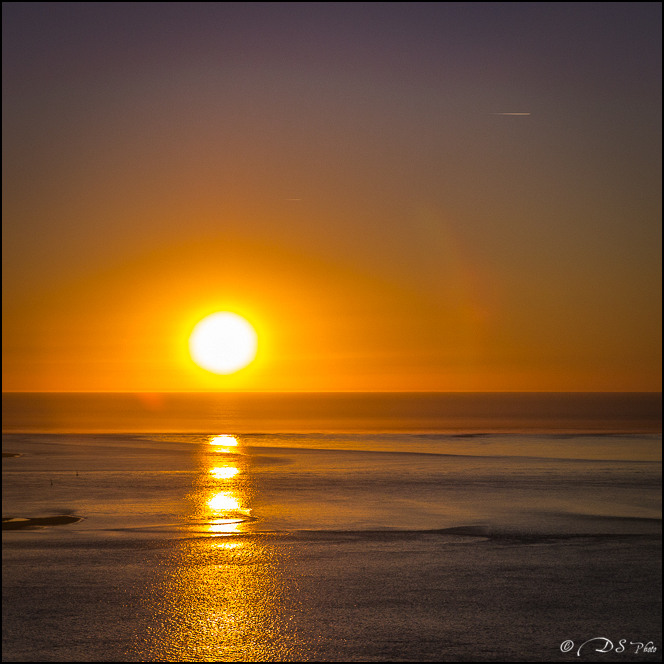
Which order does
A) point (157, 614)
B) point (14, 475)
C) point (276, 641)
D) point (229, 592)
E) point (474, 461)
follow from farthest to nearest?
point (474, 461), point (14, 475), point (229, 592), point (157, 614), point (276, 641)

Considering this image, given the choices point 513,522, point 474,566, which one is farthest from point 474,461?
point 474,566

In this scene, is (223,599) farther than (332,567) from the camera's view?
No

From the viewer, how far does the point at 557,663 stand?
10.2 metres

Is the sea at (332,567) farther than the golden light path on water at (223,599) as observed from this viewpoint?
Yes

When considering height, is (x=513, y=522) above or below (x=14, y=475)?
below

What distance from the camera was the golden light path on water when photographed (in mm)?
10570

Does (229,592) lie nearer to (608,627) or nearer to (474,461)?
(608,627)

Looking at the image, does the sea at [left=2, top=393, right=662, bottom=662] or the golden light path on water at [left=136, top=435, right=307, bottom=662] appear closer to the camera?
the golden light path on water at [left=136, top=435, right=307, bottom=662]

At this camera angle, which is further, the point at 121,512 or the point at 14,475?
the point at 14,475

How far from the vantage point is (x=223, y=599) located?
12.9m

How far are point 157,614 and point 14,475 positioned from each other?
24.0 metres

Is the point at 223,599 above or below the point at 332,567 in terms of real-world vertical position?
below

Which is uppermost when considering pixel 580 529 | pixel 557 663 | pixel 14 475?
pixel 14 475

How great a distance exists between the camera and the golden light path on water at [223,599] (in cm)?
1057
